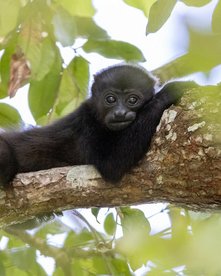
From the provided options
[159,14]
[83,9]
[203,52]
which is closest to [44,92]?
[83,9]

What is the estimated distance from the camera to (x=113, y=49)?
108 inches

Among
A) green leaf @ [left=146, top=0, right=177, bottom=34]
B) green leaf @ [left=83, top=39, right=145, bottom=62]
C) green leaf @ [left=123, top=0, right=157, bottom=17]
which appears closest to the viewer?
green leaf @ [left=146, top=0, right=177, bottom=34]

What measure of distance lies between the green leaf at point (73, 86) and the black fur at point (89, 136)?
98 mm

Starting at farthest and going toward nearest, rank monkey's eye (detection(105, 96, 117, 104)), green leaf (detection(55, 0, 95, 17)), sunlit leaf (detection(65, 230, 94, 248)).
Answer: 1. monkey's eye (detection(105, 96, 117, 104))
2. sunlit leaf (detection(65, 230, 94, 248))
3. green leaf (detection(55, 0, 95, 17))

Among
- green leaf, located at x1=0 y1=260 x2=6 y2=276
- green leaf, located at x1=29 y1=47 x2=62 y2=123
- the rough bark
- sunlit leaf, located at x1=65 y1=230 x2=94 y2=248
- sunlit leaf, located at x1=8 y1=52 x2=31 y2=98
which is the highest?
sunlit leaf, located at x1=8 y1=52 x2=31 y2=98

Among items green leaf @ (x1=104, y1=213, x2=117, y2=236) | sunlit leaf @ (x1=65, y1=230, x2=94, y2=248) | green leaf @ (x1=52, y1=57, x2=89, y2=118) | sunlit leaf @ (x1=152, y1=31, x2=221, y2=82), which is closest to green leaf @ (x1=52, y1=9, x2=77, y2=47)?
green leaf @ (x1=52, y1=57, x2=89, y2=118)

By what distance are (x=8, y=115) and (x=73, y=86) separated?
0.43 metres

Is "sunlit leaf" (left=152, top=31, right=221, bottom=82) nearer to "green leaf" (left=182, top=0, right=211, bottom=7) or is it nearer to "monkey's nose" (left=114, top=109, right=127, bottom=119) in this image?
"green leaf" (left=182, top=0, right=211, bottom=7)

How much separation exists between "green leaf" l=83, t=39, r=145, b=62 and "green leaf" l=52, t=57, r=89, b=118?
145 millimetres

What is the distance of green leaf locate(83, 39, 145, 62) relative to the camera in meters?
2.71

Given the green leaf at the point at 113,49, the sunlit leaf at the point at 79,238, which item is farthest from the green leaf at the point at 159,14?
the sunlit leaf at the point at 79,238

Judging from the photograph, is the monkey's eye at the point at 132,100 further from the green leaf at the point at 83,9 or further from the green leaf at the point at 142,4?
the green leaf at the point at 142,4

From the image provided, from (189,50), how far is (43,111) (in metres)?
2.35

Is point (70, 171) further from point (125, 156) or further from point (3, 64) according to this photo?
point (3, 64)
